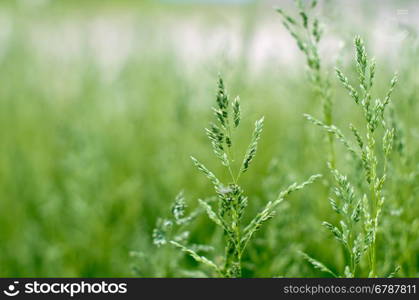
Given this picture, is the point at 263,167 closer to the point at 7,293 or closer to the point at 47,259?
the point at 47,259

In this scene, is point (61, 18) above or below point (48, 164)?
above

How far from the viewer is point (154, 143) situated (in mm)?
3578

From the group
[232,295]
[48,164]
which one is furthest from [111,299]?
[48,164]

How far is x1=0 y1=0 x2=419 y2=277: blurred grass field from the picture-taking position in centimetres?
209

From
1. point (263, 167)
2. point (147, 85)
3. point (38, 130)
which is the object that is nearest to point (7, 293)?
point (263, 167)

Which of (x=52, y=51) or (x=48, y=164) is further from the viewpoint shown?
(x=52, y=51)

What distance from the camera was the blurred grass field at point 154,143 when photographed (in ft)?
6.87

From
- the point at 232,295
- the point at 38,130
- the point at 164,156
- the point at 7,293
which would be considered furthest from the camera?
the point at 38,130

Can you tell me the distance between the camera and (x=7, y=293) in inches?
64.9

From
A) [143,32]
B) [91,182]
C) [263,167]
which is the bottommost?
[91,182]

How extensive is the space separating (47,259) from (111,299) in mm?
1169

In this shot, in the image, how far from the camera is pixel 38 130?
3.86 meters

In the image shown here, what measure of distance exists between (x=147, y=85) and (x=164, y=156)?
55.0 inches

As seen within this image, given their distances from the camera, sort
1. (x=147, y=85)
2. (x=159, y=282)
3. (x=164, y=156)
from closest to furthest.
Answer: (x=159, y=282) < (x=164, y=156) < (x=147, y=85)
